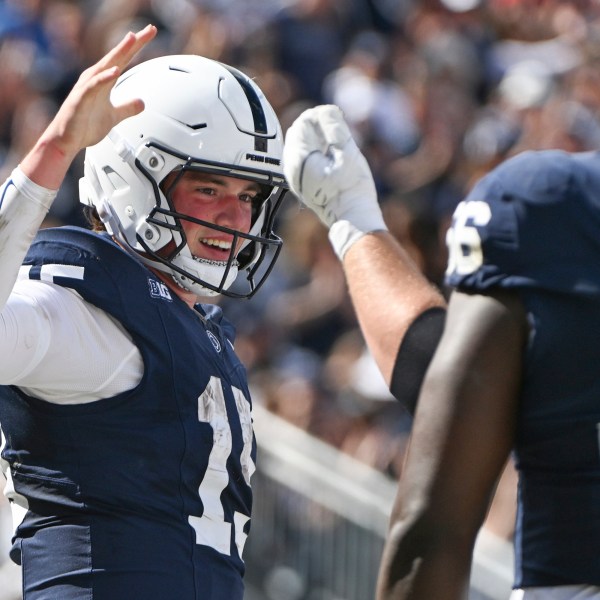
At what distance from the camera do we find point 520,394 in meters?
2.02

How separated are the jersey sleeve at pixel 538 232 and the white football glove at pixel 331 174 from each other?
588 mm

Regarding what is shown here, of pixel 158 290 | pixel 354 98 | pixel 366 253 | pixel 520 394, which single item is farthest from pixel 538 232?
pixel 354 98

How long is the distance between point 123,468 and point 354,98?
19.9ft

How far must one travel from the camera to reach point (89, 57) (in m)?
8.81

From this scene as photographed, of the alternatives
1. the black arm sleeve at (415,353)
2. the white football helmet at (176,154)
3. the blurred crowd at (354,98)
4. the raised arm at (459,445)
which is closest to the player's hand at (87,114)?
the white football helmet at (176,154)

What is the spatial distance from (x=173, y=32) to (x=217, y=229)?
20.3 ft

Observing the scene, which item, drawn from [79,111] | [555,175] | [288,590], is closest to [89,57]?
[288,590]

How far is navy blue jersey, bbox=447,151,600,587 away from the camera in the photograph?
1.99 m

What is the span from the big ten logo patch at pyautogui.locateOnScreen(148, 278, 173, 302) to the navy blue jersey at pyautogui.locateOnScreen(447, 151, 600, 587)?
102cm

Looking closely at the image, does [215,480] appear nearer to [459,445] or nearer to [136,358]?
[136,358]

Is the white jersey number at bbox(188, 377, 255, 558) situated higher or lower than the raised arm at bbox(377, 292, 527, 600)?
lower

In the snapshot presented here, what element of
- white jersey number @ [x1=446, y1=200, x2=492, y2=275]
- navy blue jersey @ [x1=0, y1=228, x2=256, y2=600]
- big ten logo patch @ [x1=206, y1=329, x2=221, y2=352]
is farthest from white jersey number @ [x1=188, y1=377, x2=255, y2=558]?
Result: white jersey number @ [x1=446, y1=200, x2=492, y2=275]

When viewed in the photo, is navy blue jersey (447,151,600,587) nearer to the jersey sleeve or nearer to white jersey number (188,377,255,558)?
the jersey sleeve

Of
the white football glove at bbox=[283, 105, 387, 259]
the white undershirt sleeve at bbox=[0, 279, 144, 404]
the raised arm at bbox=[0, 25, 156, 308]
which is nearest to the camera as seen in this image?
the raised arm at bbox=[0, 25, 156, 308]
